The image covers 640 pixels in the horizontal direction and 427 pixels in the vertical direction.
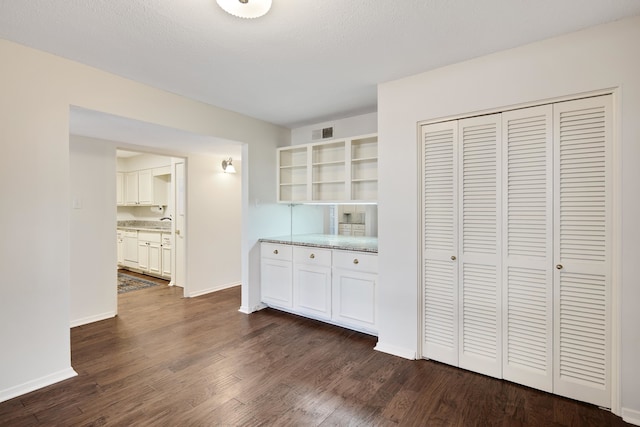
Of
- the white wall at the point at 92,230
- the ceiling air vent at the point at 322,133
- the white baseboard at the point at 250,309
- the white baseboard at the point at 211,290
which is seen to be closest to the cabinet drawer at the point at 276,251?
the white baseboard at the point at 250,309

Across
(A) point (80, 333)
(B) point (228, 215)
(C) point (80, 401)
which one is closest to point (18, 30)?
(C) point (80, 401)

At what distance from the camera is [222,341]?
2965 mm

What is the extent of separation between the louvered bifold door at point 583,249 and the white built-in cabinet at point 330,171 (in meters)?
1.67

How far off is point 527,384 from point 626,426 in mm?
497

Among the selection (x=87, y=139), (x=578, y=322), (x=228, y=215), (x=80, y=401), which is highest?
(x=87, y=139)

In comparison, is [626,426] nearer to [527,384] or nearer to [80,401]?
[527,384]

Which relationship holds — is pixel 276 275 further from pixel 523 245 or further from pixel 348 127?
pixel 523 245

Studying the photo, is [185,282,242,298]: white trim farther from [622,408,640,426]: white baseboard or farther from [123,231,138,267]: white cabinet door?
[622,408,640,426]: white baseboard

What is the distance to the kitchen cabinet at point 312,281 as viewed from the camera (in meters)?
3.29

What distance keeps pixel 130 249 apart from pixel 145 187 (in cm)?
127

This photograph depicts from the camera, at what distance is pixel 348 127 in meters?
3.81

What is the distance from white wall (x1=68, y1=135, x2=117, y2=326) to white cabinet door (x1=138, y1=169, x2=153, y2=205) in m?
2.56

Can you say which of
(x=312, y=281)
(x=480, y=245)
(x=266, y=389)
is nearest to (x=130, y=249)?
(x=312, y=281)

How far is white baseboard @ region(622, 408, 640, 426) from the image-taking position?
180cm
